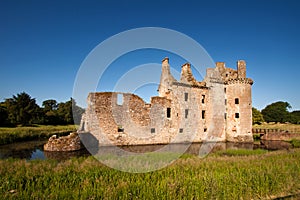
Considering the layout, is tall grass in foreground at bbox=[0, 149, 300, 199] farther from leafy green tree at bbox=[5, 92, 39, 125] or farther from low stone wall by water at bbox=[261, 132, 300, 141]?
leafy green tree at bbox=[5, 92, 39, 125]

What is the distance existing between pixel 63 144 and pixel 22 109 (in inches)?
1322

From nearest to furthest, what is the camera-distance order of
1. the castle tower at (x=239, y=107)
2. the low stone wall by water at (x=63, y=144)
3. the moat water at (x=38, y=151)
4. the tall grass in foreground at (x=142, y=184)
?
1. the tall grass in foreground at (x=142, y=184)
2. the moat water at (x=38, y=151)
3. the low stone wall by water at (x=63, y=144)
4. the castle tower at (x=239, y=107)

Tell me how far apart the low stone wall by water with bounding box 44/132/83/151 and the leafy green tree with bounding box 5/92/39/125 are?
31923mm

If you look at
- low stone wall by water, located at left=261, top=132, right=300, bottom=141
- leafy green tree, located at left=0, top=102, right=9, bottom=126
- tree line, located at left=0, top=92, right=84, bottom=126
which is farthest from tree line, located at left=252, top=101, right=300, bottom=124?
leafy green tree, located at left=0, top=102, right=9, bottom=126

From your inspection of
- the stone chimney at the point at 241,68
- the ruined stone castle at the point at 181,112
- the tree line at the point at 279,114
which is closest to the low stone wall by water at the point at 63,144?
the ruined stone castle at the point at 181,112

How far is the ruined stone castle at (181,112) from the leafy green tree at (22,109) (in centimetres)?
2585

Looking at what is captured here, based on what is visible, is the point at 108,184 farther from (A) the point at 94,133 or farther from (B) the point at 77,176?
(A) the point at 94,133

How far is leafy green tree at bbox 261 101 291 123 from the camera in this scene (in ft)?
233

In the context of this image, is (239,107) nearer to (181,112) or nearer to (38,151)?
(181,112)

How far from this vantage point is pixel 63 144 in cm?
1698

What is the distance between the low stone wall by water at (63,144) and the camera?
1683cm

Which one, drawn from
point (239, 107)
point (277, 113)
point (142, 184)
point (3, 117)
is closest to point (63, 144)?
point (142, 184)

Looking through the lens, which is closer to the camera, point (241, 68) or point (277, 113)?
point (241, 68)

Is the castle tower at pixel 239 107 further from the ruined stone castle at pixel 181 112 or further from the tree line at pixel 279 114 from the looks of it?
the tree line at pixel 279 114
